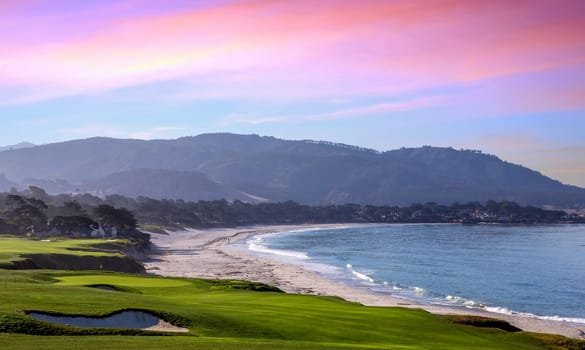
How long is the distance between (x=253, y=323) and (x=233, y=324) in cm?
92

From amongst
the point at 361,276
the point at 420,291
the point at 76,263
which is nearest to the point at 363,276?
the point at 361,276

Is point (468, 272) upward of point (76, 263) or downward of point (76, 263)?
downward

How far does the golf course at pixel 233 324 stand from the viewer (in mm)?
21969

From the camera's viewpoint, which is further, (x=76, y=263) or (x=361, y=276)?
(x=361, y=276)

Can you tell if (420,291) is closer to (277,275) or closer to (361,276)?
(361,276)

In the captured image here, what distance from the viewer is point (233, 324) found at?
2641 centimetres

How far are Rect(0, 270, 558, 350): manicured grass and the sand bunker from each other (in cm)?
42

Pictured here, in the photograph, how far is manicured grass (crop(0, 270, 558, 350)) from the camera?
2184 centimetres

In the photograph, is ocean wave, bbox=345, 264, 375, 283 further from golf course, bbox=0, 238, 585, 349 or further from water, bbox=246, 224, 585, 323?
golf course, bbox=0, 238, 585, 349

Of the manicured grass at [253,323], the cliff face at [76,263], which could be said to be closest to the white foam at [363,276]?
the cliff face at [76,263]

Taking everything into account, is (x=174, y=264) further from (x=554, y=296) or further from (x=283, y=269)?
(x=554, y=296)

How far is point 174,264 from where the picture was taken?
9019 centimetres

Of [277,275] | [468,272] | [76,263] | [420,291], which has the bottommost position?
[277,275]

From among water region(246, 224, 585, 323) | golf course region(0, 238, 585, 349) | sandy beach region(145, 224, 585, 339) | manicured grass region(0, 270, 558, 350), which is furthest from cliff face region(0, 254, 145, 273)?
water region(246, 224, 585, 323)
